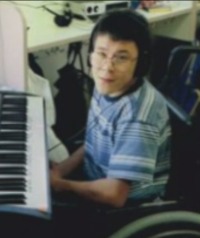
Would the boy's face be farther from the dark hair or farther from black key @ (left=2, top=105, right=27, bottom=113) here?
black key @ (left=2, top=105, right=27, bottom=113)

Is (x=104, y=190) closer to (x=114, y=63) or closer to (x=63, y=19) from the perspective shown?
(x=114, y=63)

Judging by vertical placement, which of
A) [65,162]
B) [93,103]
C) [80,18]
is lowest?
[65,162]

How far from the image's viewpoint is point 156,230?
1.25 m

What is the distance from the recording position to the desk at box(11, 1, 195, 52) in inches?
80.6

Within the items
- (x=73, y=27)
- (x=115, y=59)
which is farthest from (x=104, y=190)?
(x=73, y=27)

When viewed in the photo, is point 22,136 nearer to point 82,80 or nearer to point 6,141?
point 6,141

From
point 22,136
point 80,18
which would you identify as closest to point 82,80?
point 80,18

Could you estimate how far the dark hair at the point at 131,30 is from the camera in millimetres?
1312

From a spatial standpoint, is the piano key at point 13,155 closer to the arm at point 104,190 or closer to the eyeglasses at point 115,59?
the arm at point 104,190

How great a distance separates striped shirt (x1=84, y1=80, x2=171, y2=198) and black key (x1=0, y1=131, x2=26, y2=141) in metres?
0.21

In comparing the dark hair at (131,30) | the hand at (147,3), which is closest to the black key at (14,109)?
the dark hair at (131,30)

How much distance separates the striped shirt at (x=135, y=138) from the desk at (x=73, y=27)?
0.68 meters

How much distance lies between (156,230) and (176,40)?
176cm

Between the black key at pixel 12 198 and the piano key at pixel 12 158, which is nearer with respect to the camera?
the black key at pixel 12 198
